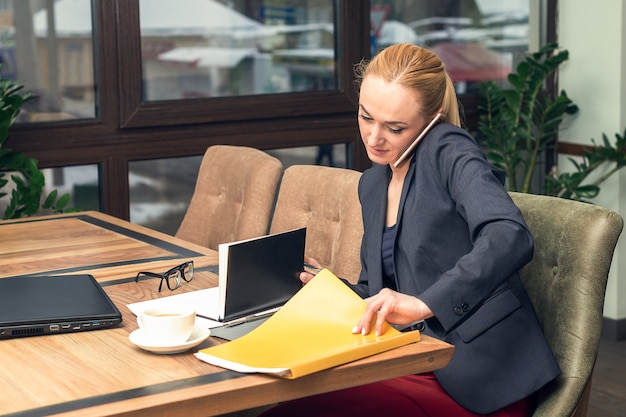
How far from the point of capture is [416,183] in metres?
2.09

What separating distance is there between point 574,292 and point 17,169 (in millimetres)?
2512

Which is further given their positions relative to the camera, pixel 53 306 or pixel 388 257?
pixel 388 257

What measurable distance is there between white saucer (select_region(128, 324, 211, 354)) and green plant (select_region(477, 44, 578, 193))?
335 centimetres

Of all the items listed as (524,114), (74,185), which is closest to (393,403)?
(74,185)

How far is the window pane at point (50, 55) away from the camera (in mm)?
4055

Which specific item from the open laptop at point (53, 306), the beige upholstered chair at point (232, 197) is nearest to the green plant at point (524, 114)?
the beige upholstered chair at point (232, 197)

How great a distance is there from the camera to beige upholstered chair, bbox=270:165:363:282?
2.69 metres

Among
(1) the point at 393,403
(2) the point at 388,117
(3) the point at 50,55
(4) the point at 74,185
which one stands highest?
(3) the point at 50,55

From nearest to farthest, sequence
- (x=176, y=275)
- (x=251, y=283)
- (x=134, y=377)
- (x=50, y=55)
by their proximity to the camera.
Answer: (x=134, y=377) → (x=251, y=283) → (x=176, y=275) → (x=50, y=55)

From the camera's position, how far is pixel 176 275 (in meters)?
2.33

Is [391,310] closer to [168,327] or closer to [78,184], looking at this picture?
[168,327]

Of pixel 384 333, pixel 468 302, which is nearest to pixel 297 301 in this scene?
pixel 384 333

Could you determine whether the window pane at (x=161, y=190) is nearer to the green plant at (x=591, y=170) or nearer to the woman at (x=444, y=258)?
the green plant at (x=591, y=170)

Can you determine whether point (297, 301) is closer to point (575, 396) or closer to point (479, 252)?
point (479, 252)
